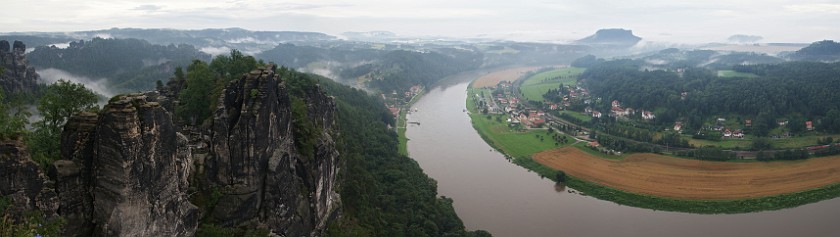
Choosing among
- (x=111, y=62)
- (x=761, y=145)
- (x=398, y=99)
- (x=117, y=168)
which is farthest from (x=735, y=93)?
(x=111, y=62)

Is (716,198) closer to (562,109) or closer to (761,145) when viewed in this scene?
(761,145)

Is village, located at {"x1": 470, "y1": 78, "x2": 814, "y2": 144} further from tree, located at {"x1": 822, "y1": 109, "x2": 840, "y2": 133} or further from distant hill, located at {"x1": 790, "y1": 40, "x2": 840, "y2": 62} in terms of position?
distant hill, located at {"x1": 790, "y1": 40, "x2": 840, "y2": 62}

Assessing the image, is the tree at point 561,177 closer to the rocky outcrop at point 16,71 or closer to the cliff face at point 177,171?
the cliff face at point 177,171

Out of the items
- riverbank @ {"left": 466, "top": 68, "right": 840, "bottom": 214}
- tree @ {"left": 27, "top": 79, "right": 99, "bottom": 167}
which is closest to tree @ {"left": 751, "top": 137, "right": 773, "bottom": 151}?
riverbank @ {"left": 466, "top": 68, "right": 840, "bottom": 214}

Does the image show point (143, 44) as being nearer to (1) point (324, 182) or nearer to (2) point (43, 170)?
(1) point (324, 182)

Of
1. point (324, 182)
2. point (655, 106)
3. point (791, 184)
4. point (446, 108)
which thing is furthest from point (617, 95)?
point (324, 182)

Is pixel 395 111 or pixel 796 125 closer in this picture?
pixel 796 125

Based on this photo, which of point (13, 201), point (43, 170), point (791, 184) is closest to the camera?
point (13, 201)
